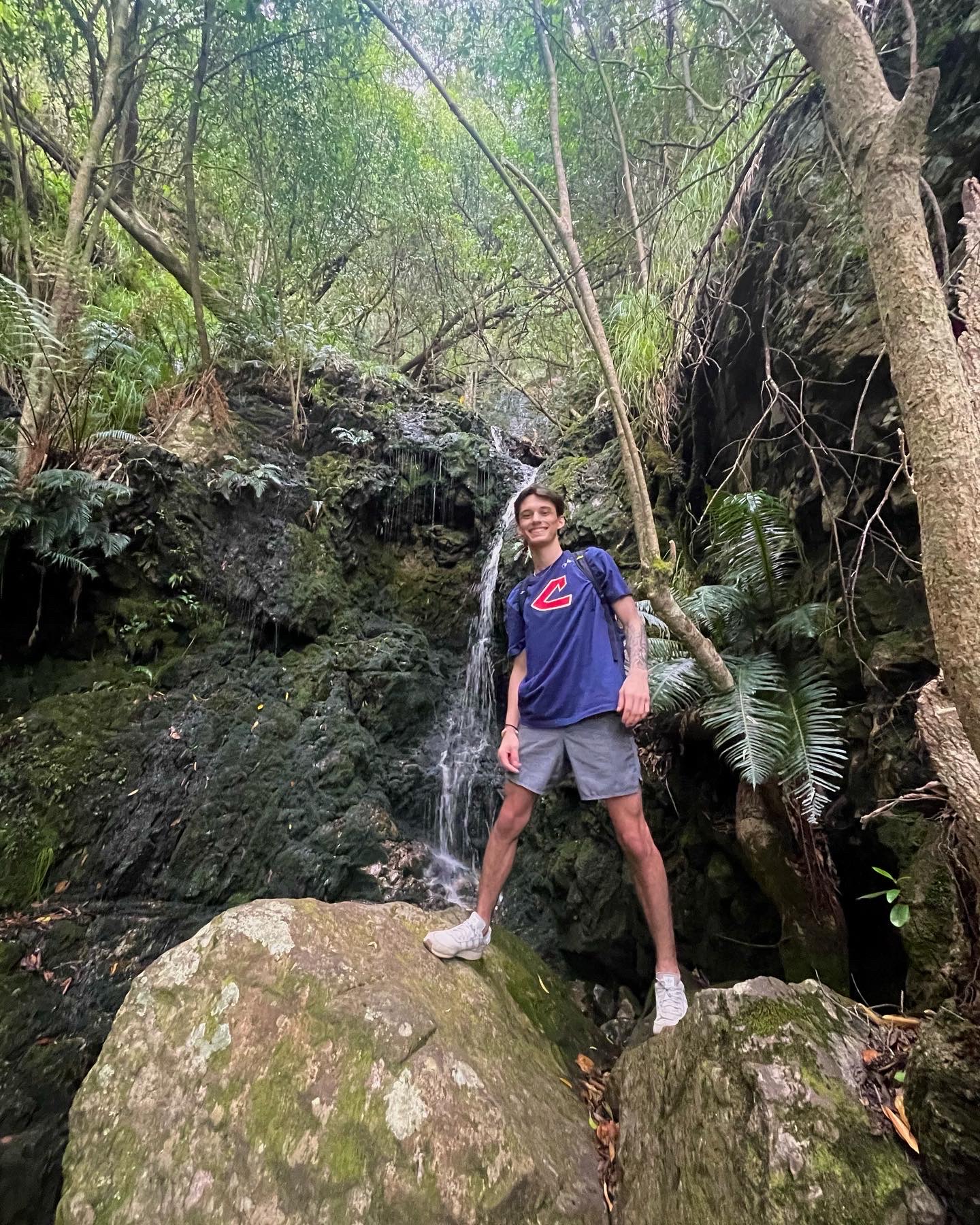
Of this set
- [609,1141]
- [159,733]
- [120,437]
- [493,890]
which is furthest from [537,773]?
[120,437]

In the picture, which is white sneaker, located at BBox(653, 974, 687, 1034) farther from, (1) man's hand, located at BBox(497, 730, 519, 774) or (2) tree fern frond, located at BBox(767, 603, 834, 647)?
(2) tree fern frond, located at BBox(767, 603, 834, 647)

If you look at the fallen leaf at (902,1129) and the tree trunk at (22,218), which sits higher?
the tree trunk at (22,218)

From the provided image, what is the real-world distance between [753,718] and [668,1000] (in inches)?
47.1

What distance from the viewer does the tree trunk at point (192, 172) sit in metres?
5.61

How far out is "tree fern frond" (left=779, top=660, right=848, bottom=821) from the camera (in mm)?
2402

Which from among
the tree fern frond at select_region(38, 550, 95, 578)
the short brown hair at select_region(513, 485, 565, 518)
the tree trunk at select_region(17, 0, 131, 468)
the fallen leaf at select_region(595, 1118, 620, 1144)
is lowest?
the fallen leaf at select_region(595, 1118, 620, 1144)

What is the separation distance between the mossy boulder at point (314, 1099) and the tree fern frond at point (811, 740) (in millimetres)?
1514

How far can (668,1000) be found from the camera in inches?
88.6

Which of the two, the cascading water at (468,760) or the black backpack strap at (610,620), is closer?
the black backpack strap at (610,620)

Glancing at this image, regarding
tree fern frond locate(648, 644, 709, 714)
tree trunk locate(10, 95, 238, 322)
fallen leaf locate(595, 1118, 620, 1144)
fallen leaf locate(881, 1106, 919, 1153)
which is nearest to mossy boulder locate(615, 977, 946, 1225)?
fallen leaf locate(881, 1106, 919, 1153)

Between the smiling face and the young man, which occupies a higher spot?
the smiling face

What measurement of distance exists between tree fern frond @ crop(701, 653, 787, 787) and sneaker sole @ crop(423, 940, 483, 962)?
1402 millimetres

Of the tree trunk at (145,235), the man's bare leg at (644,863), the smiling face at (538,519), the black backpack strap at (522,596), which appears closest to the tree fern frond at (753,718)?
the man's bare leg at (644,863)

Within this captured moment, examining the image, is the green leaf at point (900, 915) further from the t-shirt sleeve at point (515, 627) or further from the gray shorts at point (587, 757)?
the t-shirt sleeve at point (515, 627)
